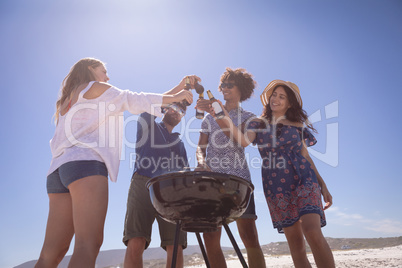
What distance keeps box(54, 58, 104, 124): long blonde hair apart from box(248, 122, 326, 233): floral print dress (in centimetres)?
170

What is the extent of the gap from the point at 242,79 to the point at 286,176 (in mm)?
1284

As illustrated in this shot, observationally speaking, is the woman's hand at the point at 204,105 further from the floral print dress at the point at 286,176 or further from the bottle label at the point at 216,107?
the floral print dress at the point at 286,176

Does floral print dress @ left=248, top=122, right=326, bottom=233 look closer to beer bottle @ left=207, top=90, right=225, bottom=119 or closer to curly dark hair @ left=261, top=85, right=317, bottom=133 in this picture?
curly dark hair @ left=261, top=85, right=317, bottom=133

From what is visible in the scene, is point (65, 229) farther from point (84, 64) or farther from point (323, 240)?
point (323, 240)

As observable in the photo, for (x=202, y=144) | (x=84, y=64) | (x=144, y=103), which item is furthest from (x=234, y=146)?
(x=84, y=64)

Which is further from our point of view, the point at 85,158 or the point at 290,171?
the point at 290,171

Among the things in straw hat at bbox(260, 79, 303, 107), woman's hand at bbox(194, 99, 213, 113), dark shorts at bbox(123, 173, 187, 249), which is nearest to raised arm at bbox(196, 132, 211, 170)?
woman's hand at bbox(194, 99, 213, 113)

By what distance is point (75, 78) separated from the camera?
2195mm

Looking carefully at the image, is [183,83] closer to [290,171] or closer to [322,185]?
[290,171]

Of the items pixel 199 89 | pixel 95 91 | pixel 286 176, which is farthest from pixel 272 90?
pixel 95 91

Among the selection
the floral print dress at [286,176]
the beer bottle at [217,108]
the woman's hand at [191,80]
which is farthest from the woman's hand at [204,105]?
the floral print dress at [286,176]

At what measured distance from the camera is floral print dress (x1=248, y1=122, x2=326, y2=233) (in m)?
2.62

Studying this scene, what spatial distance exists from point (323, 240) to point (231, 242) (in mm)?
842

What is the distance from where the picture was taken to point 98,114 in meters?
1.90
